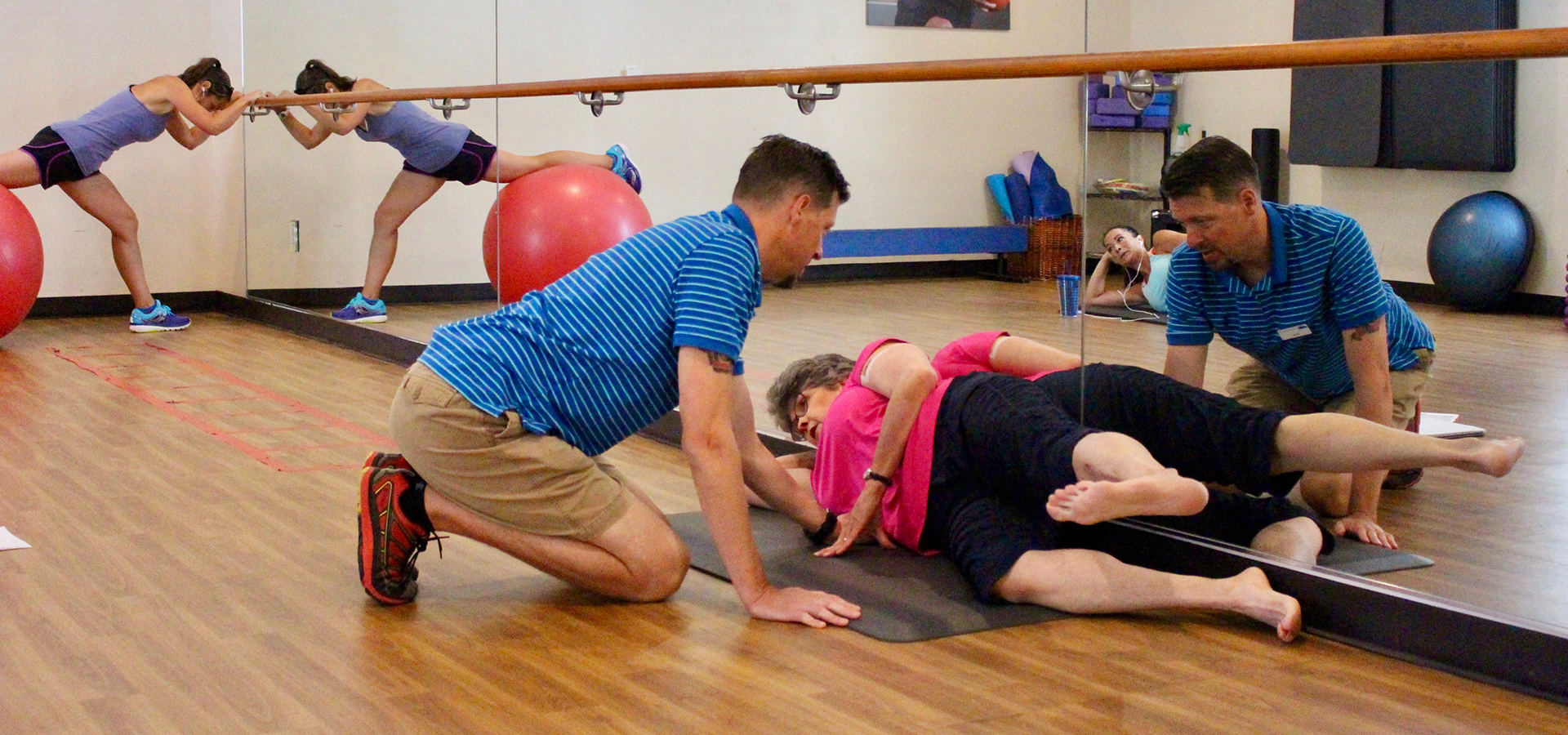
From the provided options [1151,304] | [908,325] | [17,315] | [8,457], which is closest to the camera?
[1151,304]

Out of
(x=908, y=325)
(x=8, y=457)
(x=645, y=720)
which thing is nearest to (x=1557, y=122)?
(x=645, y=720)

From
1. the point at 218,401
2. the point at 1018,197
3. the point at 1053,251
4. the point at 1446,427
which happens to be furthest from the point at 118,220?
the point at 1446,427

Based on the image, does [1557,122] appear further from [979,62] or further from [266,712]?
[266,712]

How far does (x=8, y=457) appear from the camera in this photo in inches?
149

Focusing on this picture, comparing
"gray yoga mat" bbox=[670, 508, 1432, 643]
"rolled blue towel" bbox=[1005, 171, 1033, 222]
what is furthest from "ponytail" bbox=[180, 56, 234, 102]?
"gray yoga mat" bbox=[670, 508, 1432, 643]

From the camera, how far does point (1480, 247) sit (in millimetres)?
2568

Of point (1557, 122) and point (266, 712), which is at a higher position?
point (1557, 122)

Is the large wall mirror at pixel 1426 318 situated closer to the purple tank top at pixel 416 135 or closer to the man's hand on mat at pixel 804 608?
the man's hand on mat at pixel 804 608

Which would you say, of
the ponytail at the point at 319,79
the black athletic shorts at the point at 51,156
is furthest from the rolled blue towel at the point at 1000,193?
the black athletic shorts at the point at 51,156

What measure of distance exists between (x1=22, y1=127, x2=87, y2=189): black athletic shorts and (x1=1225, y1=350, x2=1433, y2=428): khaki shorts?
16.7 feet

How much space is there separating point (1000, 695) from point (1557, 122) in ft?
4.10

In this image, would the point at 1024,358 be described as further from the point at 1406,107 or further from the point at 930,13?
the point at 930,13

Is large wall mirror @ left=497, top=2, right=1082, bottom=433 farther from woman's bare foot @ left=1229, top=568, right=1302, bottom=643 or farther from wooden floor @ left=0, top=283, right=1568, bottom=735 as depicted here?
woman's bare foot @ left=1229, top=568, right=1302, bottom=643

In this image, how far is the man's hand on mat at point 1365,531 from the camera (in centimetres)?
272
